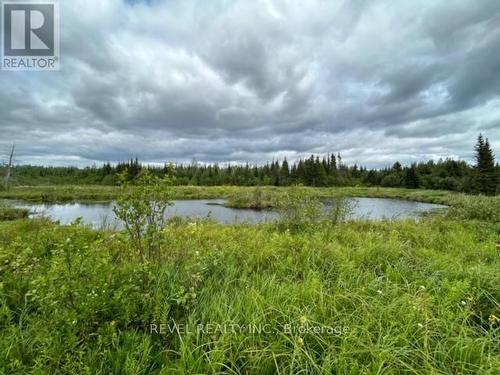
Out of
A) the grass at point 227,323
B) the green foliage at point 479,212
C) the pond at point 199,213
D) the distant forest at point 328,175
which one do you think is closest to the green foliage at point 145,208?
the pond at point 199,213

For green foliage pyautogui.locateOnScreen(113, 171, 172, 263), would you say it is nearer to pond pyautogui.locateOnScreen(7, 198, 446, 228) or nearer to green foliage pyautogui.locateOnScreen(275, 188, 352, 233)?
pond pyautogui.locateOnScreen(7, 198, 446, 228)

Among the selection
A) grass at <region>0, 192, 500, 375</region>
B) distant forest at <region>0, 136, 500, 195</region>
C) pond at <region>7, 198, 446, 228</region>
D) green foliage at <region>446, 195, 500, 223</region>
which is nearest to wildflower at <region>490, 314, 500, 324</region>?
grass at <region>0, 192, 500, 375</region>

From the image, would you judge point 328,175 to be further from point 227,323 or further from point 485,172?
point 227,323

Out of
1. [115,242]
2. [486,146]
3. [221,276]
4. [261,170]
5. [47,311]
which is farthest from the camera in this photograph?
[261,170]

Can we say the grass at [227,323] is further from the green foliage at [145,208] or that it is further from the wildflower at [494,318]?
the green foliage at [145,208]

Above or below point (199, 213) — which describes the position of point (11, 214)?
above

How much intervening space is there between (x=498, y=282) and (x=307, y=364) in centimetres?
270

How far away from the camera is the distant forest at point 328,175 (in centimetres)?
3666

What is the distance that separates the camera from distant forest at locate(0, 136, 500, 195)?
36.7 metres

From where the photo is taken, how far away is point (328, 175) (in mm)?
67625

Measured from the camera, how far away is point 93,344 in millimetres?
1734

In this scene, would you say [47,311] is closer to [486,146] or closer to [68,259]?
[68,259]

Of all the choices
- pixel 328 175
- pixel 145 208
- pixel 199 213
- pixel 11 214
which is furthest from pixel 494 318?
pixel 328 175

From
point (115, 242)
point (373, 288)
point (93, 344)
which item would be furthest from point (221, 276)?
point (115, 242)
